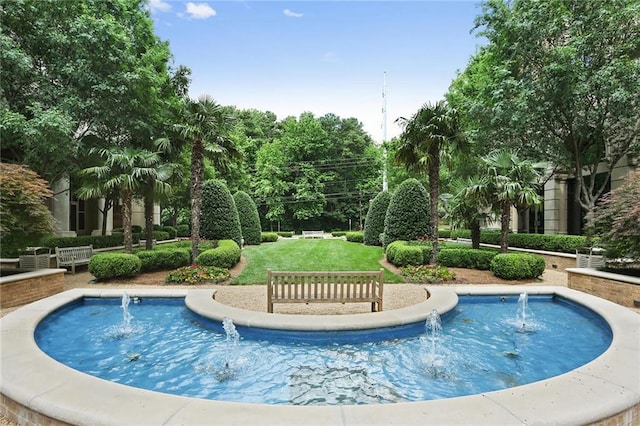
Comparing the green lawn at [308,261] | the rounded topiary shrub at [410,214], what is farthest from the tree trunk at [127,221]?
the rounded topiary shrub at [410,214]

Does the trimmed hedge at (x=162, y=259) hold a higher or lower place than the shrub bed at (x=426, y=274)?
higher

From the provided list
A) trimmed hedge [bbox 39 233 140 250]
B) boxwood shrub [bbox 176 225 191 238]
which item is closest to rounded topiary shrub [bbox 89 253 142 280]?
trimmed hedge [bbox 39 233 140 250]

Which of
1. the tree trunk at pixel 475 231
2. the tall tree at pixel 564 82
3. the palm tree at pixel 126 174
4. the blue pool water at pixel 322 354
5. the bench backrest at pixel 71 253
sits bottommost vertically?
the blue pool water at pixel 322 354

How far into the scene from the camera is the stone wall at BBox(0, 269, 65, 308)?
784 centimetres

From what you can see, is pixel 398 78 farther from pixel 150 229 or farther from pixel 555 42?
pixel 150 229

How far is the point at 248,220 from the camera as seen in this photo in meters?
22.6

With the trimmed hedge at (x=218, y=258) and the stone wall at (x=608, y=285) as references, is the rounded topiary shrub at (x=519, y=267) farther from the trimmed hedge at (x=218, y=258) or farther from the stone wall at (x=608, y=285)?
the trimmed hedge at (x=218, y=258)

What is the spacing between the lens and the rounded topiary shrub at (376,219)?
20562 mm

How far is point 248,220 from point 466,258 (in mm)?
14180

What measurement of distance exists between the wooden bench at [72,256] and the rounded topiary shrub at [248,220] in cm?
954

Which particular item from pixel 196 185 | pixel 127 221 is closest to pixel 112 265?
pixel 127 221

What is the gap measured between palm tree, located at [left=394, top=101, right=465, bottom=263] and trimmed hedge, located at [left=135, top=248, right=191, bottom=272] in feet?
31.4

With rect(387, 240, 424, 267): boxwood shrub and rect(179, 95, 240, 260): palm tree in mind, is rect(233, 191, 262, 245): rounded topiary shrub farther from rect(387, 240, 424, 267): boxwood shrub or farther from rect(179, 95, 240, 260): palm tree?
rect(387, 240, 424, 267): boxwood shrub

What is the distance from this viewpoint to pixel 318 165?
144 feet
